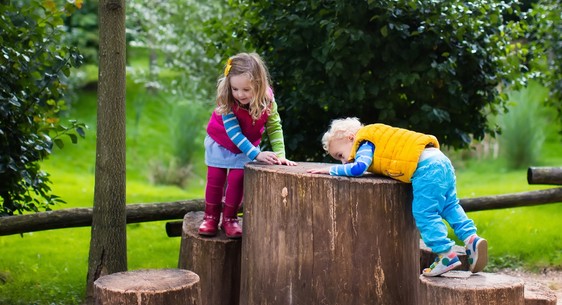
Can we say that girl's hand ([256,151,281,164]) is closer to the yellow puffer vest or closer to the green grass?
the yellow puffer vest

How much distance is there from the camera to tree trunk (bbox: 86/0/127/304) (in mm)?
5703

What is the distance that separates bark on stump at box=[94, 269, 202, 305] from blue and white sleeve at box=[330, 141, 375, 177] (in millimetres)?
1039

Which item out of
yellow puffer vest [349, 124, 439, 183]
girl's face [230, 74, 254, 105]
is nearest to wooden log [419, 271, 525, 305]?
yellow puffer vest [349, 124, 439, 183]

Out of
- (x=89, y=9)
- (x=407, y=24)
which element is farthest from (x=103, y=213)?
(x=89, y=9)

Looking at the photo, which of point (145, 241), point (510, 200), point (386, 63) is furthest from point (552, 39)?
point (145, 241)

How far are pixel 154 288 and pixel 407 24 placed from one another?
369cm

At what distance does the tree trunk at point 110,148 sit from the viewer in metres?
5.70

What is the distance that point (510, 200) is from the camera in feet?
27.4

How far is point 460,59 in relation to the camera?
24.1ft

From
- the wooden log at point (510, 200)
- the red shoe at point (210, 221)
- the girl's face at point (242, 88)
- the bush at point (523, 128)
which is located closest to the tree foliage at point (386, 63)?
the wooden log at point (510, 200)

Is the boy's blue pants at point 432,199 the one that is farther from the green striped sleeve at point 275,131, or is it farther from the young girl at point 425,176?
the green striped sleeve at point 275,131

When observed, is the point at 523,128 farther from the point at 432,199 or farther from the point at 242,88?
the point at 432,199

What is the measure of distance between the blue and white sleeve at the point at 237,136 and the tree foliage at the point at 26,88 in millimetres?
1617

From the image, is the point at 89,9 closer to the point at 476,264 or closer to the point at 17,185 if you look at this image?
the point at 17,185
